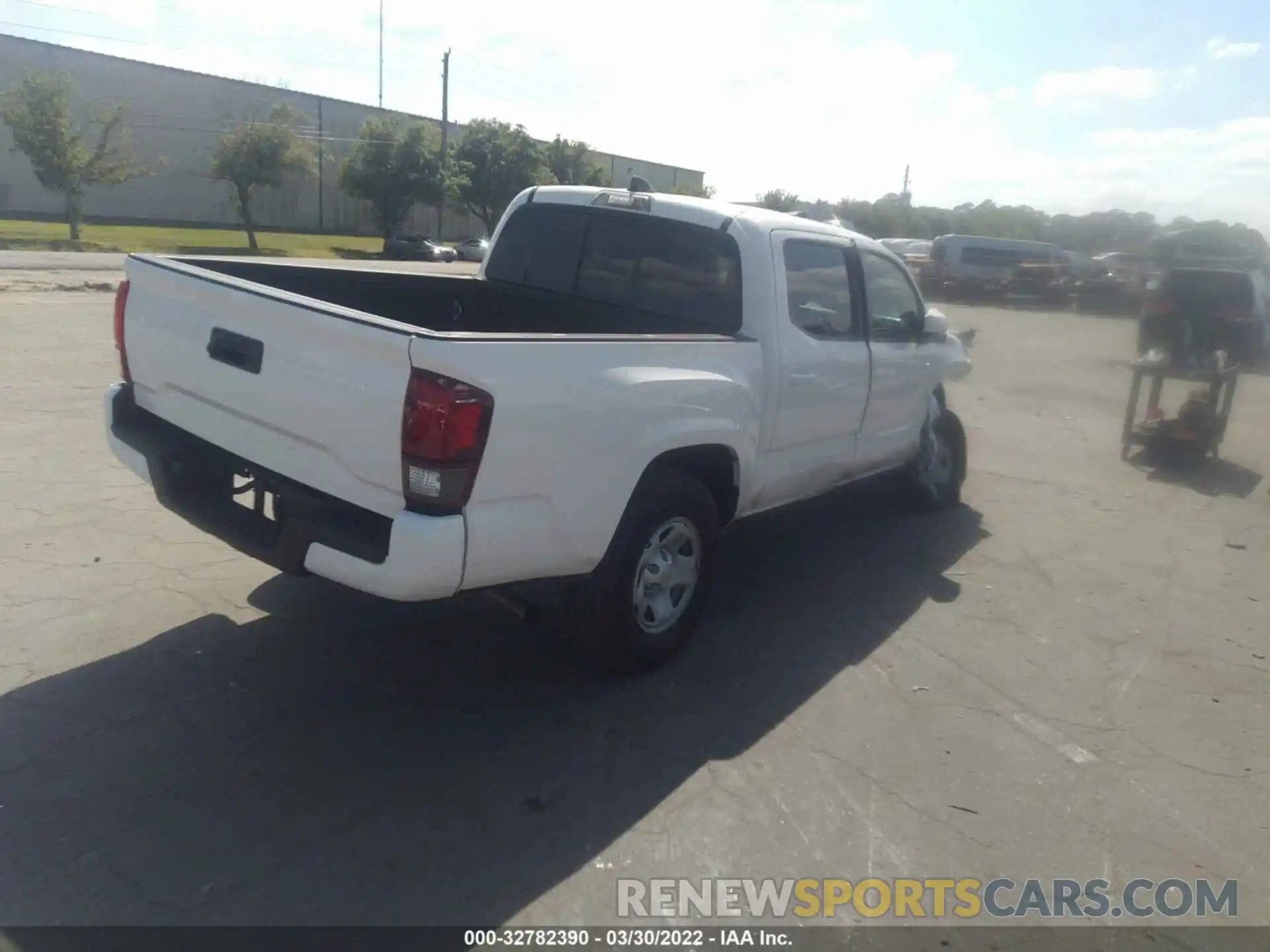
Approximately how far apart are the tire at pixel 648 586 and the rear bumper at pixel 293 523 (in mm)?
816

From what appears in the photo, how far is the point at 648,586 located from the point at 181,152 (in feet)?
198

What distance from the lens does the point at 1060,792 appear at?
385 cm

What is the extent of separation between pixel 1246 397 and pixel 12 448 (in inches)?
617

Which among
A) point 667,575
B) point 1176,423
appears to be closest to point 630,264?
point 667,575

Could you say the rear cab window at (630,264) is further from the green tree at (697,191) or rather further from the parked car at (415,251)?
the parked car at (415,251)

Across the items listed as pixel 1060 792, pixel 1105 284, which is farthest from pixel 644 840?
pixel 1105 284

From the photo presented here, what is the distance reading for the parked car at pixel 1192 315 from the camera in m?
10.4

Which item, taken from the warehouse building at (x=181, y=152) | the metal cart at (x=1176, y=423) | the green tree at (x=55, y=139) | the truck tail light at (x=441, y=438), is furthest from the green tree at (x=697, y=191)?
the green tree at (x=55, y=139)

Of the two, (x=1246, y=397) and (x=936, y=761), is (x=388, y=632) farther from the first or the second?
(x=1246, y=397)

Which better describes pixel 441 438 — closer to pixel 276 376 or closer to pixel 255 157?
A: pixel 276 376

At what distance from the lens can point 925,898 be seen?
3.22 metres

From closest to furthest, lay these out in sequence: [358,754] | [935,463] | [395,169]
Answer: [358,754]
[935,463]
[395,169]

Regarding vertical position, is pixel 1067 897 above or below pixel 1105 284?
Answer: below

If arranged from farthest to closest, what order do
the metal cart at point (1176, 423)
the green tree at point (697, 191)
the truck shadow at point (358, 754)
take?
1. the green tree at point (697, 191)
2. the metal cart at point (1176, 423)
3. the truck shadow at point (358, 754)
